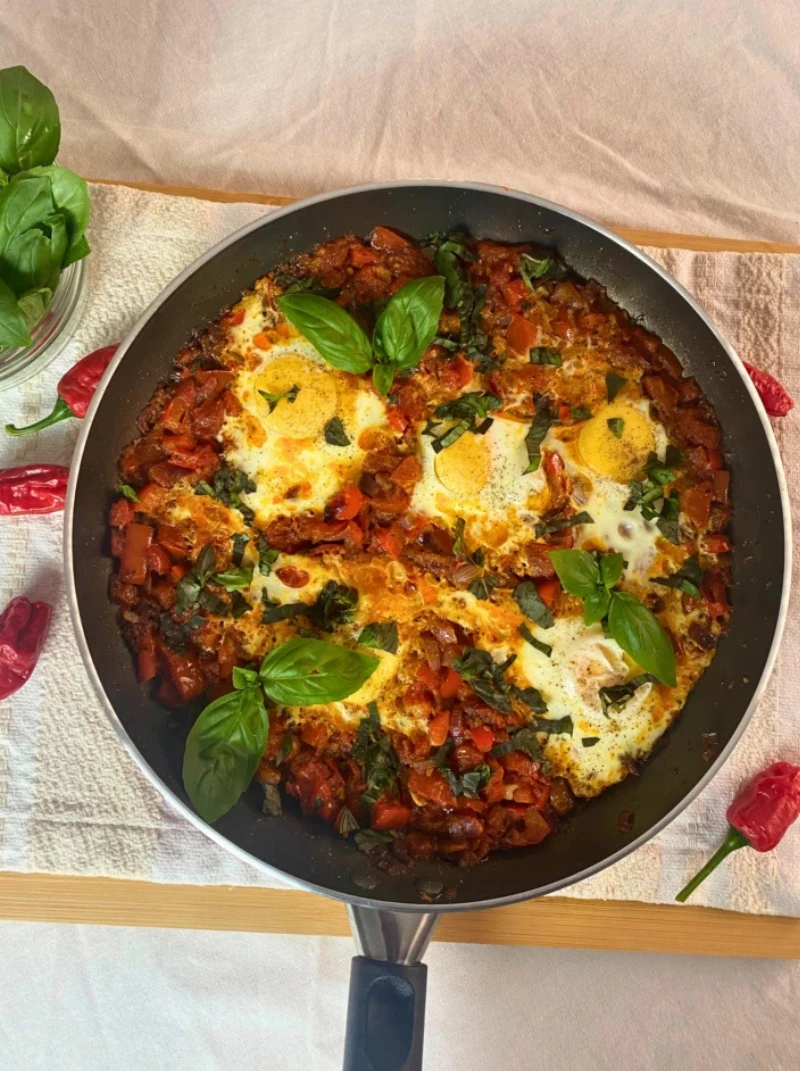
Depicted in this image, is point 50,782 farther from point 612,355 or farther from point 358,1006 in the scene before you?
point 612,355

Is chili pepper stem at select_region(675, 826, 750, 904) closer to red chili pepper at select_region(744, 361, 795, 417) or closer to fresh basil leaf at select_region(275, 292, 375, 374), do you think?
red chili pepper at select_region(744, 361, 795, 417)

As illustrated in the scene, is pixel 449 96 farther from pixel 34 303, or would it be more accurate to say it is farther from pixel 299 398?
pixel 34 303

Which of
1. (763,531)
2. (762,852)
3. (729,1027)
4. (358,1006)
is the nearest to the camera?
(358,1006)

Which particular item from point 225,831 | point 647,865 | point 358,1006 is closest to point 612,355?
point 647,865

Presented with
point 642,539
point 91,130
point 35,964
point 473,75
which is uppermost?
point 473,75

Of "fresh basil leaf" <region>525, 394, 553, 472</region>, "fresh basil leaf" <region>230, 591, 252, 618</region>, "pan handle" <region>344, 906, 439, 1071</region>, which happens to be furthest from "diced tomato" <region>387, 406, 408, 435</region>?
"pan handle" <region>344, 906, 439, 1071</region>
